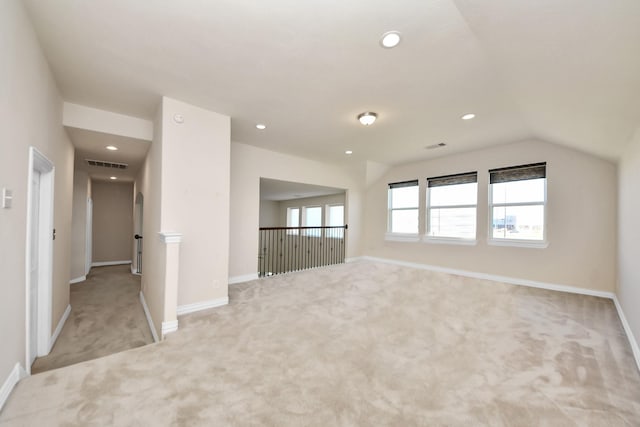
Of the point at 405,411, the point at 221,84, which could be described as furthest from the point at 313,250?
the point at 405,411

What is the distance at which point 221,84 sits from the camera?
265 centimetres

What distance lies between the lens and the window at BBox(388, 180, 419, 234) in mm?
5988

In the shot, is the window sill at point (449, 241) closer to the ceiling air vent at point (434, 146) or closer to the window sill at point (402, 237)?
the window sill at point (402, 237)

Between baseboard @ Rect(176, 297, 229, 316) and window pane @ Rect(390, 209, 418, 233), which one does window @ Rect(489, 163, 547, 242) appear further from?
baseboard @ Rect(176, 297, 229, 316)

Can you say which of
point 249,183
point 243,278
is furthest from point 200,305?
point 249,183

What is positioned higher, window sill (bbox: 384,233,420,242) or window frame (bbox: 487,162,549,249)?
window frame (bbox: 487,162,549,249)

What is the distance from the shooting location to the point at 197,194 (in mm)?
3160

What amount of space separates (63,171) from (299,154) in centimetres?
369

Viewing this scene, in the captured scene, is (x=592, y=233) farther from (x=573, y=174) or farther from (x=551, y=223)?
(x=573, y=174)

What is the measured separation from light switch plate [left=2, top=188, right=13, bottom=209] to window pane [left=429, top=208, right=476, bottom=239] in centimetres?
609

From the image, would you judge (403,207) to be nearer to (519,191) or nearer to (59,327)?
(519,191)

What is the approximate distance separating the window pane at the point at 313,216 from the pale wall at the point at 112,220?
5565 millimetres

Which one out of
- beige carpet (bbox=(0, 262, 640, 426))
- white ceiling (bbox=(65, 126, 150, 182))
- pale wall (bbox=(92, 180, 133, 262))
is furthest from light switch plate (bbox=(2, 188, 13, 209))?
pale wall (bbox=(92, 180, 133, 262))

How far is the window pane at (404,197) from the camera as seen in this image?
6.00 meters
